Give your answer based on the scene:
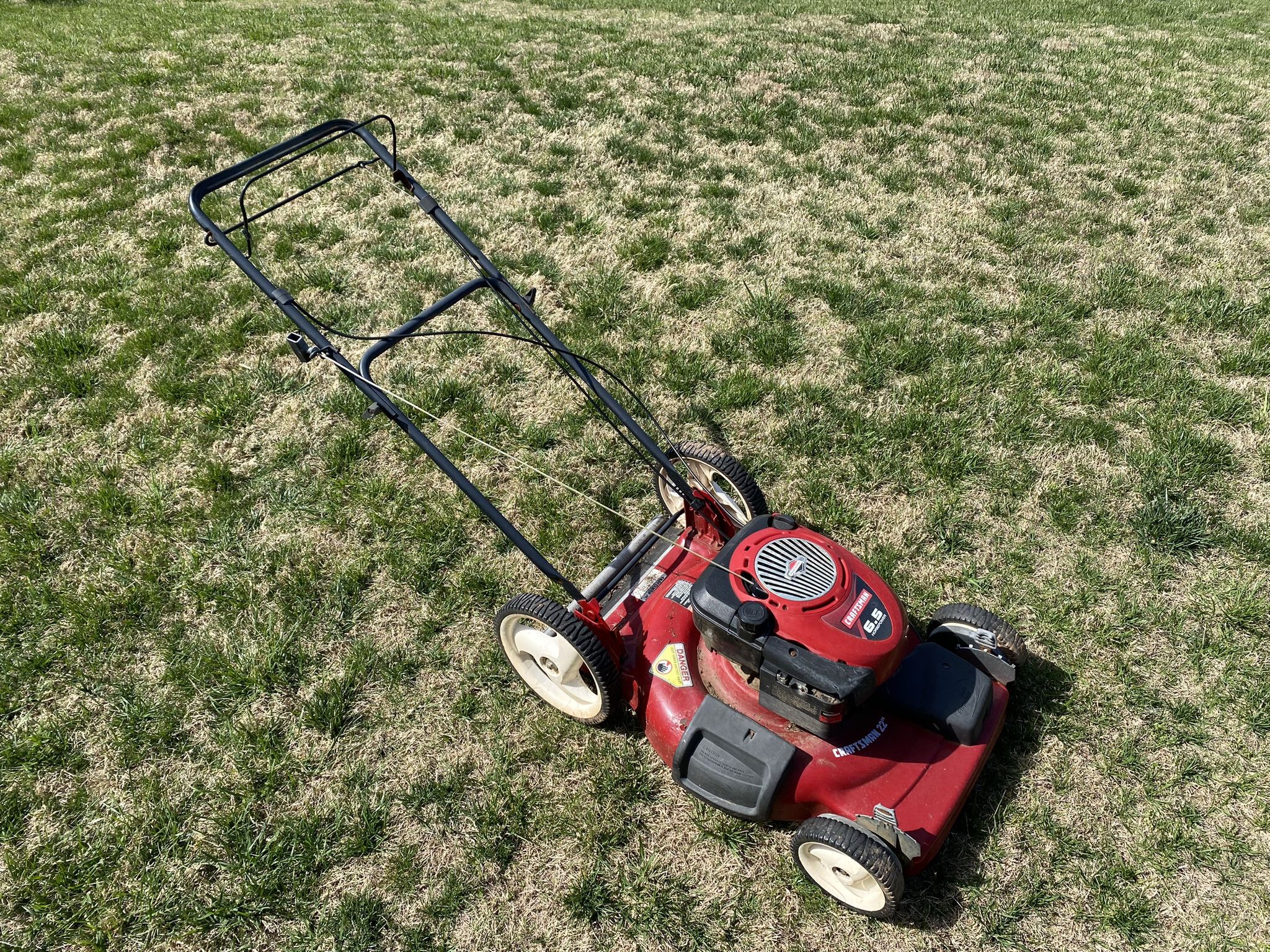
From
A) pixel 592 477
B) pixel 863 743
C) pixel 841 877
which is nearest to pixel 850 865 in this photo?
pixel 841 877

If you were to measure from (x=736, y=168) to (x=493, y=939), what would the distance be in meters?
5.92

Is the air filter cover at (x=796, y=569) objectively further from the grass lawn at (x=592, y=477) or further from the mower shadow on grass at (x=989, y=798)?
the mower shadow on grass at (x=989, y=798)

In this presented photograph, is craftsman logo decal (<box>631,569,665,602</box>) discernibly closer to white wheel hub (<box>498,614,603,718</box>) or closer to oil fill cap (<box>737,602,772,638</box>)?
white wheel hub (<box>498,614,603,718</box>)

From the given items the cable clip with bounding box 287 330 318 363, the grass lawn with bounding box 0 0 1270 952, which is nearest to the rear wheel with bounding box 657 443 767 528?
the grass lawn with bounding box 0 0 1270 952

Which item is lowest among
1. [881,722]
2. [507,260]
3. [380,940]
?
[380,940]

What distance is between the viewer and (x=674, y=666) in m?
3.07

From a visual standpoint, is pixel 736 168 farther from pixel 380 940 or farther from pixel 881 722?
pixel 380 940

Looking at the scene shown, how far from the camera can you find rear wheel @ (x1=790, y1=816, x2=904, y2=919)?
8.32 feet

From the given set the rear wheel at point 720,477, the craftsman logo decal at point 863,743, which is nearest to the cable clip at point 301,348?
the rear wheel at point 720,477

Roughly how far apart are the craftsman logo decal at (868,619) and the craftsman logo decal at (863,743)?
0.42 metres

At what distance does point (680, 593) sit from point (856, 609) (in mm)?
832

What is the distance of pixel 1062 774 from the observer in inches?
123

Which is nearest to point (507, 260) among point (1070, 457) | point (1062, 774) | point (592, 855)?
point (1070, 457)

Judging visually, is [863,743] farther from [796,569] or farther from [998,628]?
[998,628]
